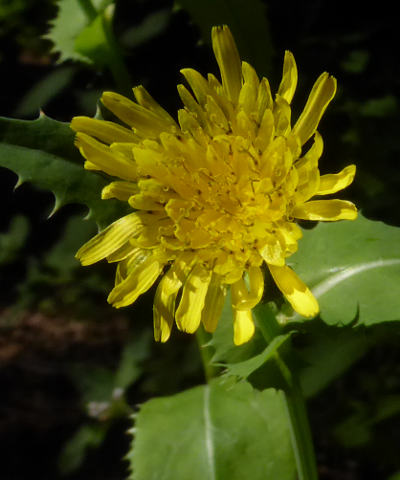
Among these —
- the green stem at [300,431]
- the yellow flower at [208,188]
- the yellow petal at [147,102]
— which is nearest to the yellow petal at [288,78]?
the yellow flower at [208,188]

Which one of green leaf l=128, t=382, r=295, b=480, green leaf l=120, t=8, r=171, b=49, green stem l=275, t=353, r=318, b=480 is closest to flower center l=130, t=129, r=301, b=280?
green stem l=275, t=353, r=318, b=480

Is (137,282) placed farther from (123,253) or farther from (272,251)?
(272,251)

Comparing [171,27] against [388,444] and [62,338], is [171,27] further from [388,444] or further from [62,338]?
[62,338]

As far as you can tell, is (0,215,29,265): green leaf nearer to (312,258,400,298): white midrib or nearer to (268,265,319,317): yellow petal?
(312,258,400,298): white midrib

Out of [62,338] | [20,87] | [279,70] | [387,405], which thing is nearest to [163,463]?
[387,405]

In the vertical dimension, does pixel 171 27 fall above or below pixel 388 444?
above

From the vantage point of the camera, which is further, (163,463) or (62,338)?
(62,338)
